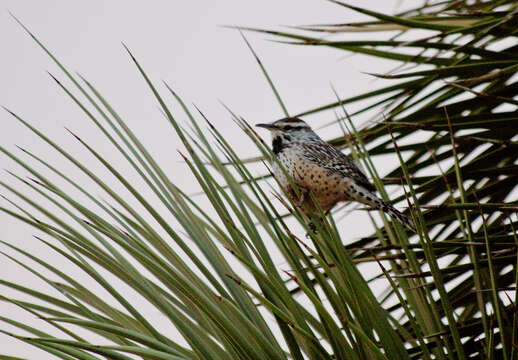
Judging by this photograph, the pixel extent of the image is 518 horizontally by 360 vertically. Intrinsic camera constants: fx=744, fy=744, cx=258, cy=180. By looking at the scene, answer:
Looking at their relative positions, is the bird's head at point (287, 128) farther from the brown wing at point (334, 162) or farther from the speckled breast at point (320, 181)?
the speckled breast at point (320, 181)

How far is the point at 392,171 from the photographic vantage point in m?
1.82

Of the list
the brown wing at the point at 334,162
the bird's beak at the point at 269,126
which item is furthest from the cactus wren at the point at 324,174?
the bird's beak at the point at 269,126

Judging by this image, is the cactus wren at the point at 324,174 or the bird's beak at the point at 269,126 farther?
the bird's beak at the point at 269,126

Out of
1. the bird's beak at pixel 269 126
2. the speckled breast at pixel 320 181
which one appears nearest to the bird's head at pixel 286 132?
the bird's beak at pixel 269 126

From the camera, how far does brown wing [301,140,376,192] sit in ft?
8.02

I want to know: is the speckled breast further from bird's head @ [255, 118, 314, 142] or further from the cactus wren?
bird's head @ [255, 118, 314, 142]

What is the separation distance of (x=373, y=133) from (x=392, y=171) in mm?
111

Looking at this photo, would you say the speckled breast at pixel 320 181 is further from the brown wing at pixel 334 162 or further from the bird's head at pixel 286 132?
the bird's head at pixel 286 132

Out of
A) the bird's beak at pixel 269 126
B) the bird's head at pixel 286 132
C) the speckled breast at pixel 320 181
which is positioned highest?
the bird's beak at pixel 269 126

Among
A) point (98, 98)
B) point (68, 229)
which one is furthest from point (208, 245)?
point (98, 98)

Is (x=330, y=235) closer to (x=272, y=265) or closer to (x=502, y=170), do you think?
(x=272, y=265)

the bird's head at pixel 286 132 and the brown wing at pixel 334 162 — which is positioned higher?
the bird's head at pixel 286 132

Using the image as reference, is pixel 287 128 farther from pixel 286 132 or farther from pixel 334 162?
pixel 334 162

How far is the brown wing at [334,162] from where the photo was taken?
2445mm
